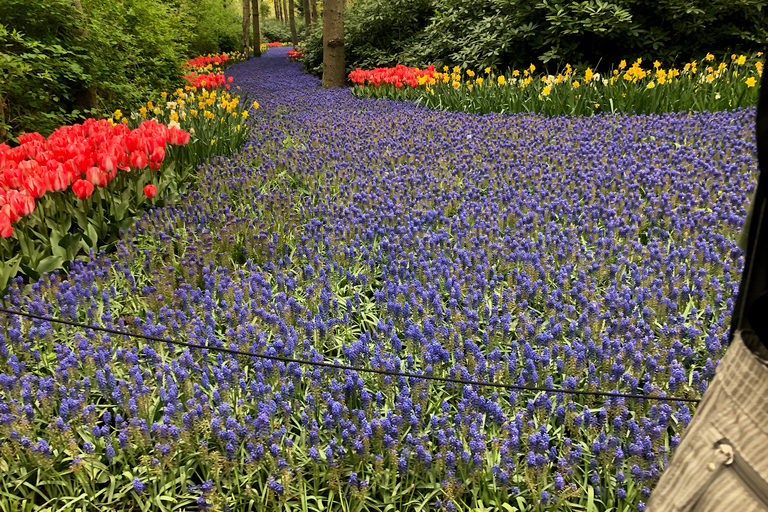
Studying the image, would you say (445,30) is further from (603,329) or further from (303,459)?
(303,459)

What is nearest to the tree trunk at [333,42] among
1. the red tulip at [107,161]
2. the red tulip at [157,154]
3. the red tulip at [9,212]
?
the red tulip at [157,154]

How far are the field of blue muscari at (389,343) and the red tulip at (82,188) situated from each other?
39 centimetres

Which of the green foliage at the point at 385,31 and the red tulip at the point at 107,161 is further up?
the green foliage at the point at 385,31

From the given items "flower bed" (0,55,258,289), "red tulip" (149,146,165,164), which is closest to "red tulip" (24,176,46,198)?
"flower bed" (0,55,258,289)

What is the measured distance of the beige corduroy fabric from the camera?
598 millimetres

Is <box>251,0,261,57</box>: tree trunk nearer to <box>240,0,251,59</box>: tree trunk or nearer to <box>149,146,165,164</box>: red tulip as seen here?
<box>240,0,251,59</box>: tree trunk

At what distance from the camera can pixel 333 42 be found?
11891 millimetres

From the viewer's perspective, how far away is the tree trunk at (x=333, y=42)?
1143cm

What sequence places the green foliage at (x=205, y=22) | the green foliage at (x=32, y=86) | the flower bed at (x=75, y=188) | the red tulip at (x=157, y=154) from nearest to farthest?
the flower bed at (x=75, y=188), the red tulip at (x=157, y=154), the green foliage at (x=32, y=86), the green foliage at (x=205, y=22)

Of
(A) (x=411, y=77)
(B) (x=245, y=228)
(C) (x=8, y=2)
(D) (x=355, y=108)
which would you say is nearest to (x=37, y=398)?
(B) (x=245, y=228)

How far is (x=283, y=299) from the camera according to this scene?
9.35ft

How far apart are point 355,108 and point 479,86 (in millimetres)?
1990

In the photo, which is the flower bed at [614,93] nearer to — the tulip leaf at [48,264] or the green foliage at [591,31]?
the green foliage at [591,31]

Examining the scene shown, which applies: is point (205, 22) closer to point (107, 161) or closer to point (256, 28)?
point (256, 28)
